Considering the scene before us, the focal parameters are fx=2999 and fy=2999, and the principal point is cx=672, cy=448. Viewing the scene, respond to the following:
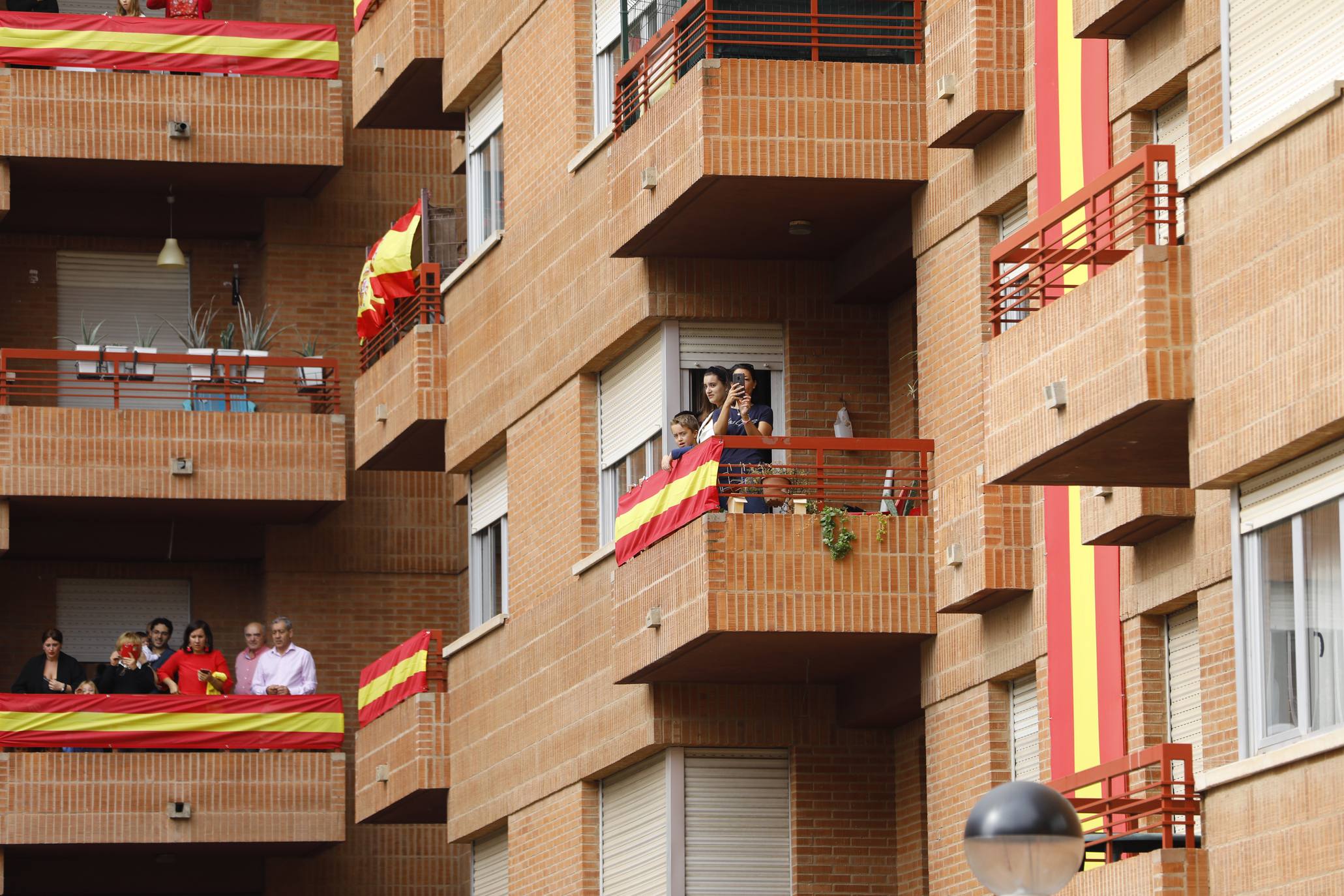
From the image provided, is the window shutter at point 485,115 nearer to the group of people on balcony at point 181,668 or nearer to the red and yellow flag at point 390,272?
the red and yellow flag at point 390,272

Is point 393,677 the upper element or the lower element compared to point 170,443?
lower

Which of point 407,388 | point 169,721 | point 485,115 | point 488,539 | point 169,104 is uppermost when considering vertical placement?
point 169,104

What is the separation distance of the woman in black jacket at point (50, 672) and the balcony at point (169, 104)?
20.0ft

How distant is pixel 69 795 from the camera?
33.7m

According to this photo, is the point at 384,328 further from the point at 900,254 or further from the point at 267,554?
the point at 900,254

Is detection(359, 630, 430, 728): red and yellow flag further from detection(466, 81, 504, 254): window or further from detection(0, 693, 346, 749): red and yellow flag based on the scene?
detection(466, 81, 504, 254): window

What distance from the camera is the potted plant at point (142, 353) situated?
118 ft

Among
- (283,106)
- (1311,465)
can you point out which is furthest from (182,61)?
(1311,465)

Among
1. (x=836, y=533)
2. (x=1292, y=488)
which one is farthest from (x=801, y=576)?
(x=1292, y=488)

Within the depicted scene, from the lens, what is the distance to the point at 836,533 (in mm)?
22797

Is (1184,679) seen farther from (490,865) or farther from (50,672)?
(50,672)

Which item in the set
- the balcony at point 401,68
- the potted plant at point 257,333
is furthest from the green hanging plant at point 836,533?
the potted plant at point 257,333

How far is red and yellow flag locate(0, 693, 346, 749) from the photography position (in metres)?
33.6

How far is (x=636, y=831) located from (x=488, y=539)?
5.69m
